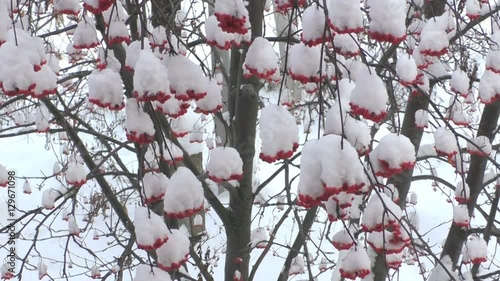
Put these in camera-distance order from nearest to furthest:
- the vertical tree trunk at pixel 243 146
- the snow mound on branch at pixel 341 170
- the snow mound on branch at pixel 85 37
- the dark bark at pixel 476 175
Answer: the snow mound on branch at pixel 341 170
the snow mound on branch at pixel 85 37
the vertical tree trunk at pixel 243 146
the dark bark at pixel 476 175

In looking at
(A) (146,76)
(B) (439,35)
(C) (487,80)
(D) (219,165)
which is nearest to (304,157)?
(A) (146,76)

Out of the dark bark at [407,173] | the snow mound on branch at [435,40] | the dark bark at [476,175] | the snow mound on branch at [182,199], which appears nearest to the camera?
the snow mound on branch at [182,199]

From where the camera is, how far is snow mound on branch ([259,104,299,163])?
4.42 ft

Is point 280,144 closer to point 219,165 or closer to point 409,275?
point 219,165

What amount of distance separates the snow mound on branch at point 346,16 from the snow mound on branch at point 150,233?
27.0 inches

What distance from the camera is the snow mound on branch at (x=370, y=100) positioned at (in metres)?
1.26

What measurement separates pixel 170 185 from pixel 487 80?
5.59ft

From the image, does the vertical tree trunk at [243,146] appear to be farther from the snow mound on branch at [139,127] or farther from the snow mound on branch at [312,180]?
the snow mound on branch at [312,180]

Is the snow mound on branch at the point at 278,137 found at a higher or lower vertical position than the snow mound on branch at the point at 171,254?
higher

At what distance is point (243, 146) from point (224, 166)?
1.07m

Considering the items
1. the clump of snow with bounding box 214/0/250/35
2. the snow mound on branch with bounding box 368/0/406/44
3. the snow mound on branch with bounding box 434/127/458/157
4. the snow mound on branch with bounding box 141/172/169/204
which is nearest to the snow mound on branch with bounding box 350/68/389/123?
the snow mound on branch with bounding box 368/0/406/44

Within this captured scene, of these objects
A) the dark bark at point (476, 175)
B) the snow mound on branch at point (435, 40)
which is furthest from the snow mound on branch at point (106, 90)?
the dark bark at point (476, 175)

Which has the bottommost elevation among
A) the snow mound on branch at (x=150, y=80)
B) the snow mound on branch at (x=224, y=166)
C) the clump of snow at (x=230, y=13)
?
the snow mound on branch at (x=150, y=80)

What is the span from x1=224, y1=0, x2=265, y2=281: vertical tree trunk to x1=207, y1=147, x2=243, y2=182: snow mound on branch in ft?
2.41
